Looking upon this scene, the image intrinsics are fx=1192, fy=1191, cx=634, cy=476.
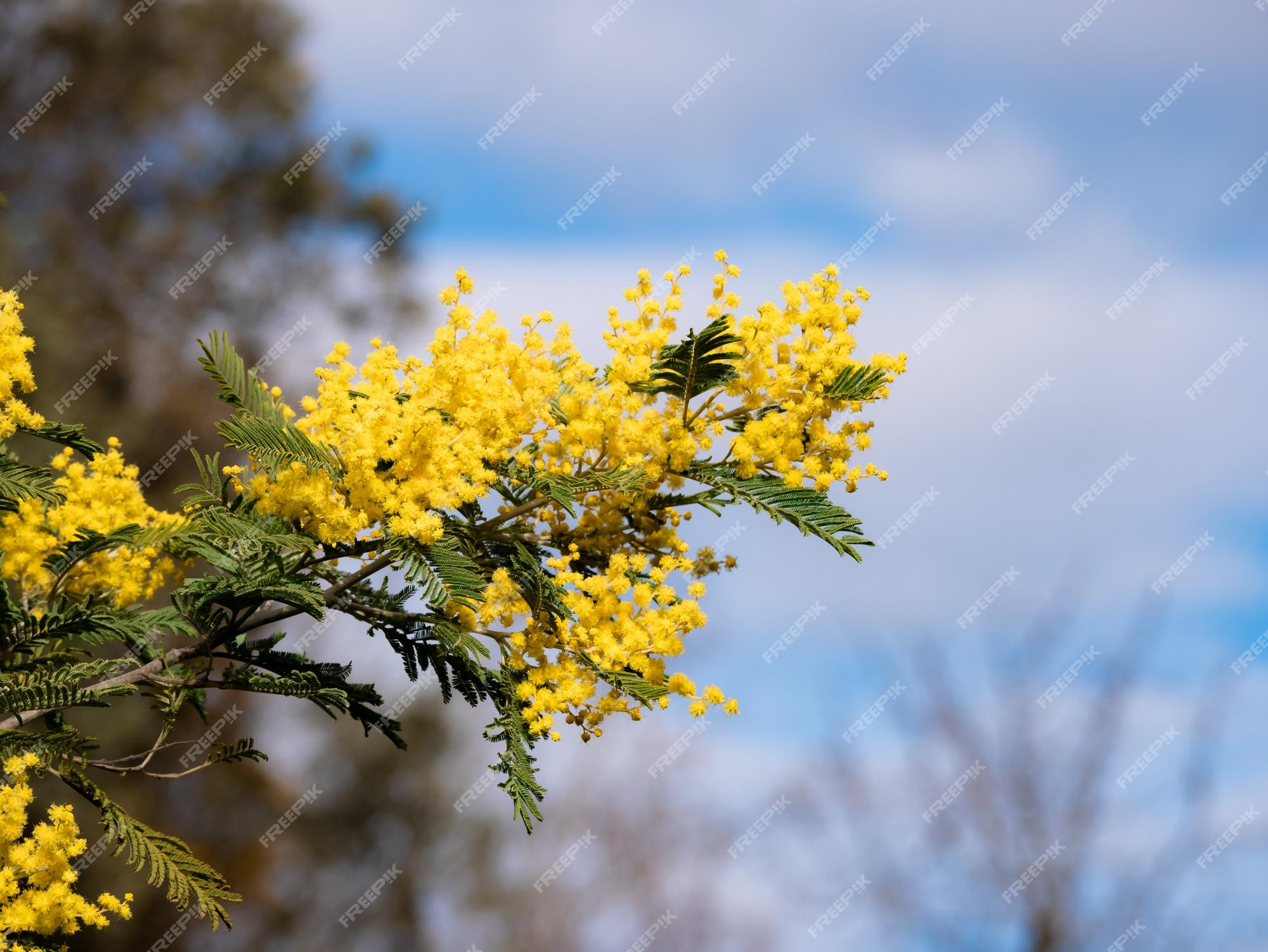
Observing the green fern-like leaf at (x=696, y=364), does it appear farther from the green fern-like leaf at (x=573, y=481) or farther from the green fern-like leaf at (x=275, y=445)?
the green fern-like leaf at (x=275, y=445)

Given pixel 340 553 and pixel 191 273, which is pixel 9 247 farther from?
pixel 340 553

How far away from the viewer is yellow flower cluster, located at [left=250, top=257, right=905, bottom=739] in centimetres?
280

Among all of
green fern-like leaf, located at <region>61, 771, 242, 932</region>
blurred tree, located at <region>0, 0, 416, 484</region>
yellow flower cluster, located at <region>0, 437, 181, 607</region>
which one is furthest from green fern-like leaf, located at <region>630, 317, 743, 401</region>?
blurred tree, located at <region>0, 0, 416, 484</region>

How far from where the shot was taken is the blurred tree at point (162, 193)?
1736 centimetres

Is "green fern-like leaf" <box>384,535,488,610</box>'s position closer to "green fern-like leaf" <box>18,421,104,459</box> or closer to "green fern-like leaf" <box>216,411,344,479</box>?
"green fern-like leaf" <box>216,411,344,479</box>

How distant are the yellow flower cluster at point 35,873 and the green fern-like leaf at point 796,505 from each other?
1725 mm

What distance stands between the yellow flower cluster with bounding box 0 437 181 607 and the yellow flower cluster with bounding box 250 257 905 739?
2.10 feet

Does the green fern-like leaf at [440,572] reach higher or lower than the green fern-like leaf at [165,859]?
higher

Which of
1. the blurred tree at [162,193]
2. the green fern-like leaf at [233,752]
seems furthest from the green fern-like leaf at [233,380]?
the blurred tree at [162,193]

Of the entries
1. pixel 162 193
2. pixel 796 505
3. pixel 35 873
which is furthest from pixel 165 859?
pixel 162 193

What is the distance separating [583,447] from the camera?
2947mm

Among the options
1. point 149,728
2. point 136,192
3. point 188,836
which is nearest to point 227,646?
point 149,728

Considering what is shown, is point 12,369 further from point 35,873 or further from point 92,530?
point 35,873

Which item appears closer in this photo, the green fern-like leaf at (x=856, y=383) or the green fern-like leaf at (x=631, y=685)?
the green fern-like leaf at (x=631, y=685)
